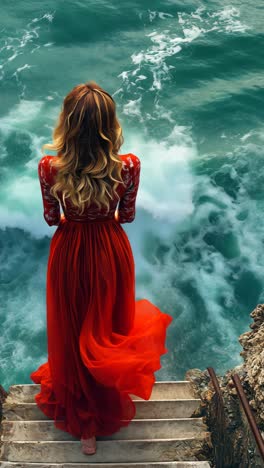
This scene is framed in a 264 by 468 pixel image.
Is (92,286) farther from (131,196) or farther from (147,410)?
(147,410)

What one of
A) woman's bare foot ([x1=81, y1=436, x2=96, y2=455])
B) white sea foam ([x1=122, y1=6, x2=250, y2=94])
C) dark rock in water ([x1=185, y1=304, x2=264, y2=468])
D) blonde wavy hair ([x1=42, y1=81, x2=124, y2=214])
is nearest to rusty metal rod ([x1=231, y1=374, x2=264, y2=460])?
dark rock in water ([x1=185, y1=304, x2=264, y2=468])

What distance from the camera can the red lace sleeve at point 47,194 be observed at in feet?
9.25

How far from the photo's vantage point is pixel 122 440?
358cm

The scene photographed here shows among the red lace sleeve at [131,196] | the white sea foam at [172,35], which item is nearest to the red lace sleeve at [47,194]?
the red lace sleeve at [131,196]

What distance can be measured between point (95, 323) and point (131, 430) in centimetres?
96

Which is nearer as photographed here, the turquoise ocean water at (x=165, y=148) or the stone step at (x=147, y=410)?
the stone step at (x=147, y=410)

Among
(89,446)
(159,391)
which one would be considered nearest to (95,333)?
(89,446)

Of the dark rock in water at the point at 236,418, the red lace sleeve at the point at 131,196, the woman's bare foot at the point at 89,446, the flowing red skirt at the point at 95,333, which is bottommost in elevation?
the dark rock in water at the point at 236,418

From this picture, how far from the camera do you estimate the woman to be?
A: 8.87ft

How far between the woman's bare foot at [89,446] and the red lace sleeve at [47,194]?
5.20 ft

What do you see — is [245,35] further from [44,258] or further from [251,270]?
[44,258]

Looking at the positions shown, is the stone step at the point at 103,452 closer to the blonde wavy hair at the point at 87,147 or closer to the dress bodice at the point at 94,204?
the dress bodice at the point at 94,204

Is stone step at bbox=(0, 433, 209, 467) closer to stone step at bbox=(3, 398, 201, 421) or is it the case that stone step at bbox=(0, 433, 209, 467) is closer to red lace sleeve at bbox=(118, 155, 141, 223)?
stone step at bbox=(3, 398, 201, 421)

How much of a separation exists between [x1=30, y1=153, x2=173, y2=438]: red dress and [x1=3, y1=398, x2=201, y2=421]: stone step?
6.3 inches
